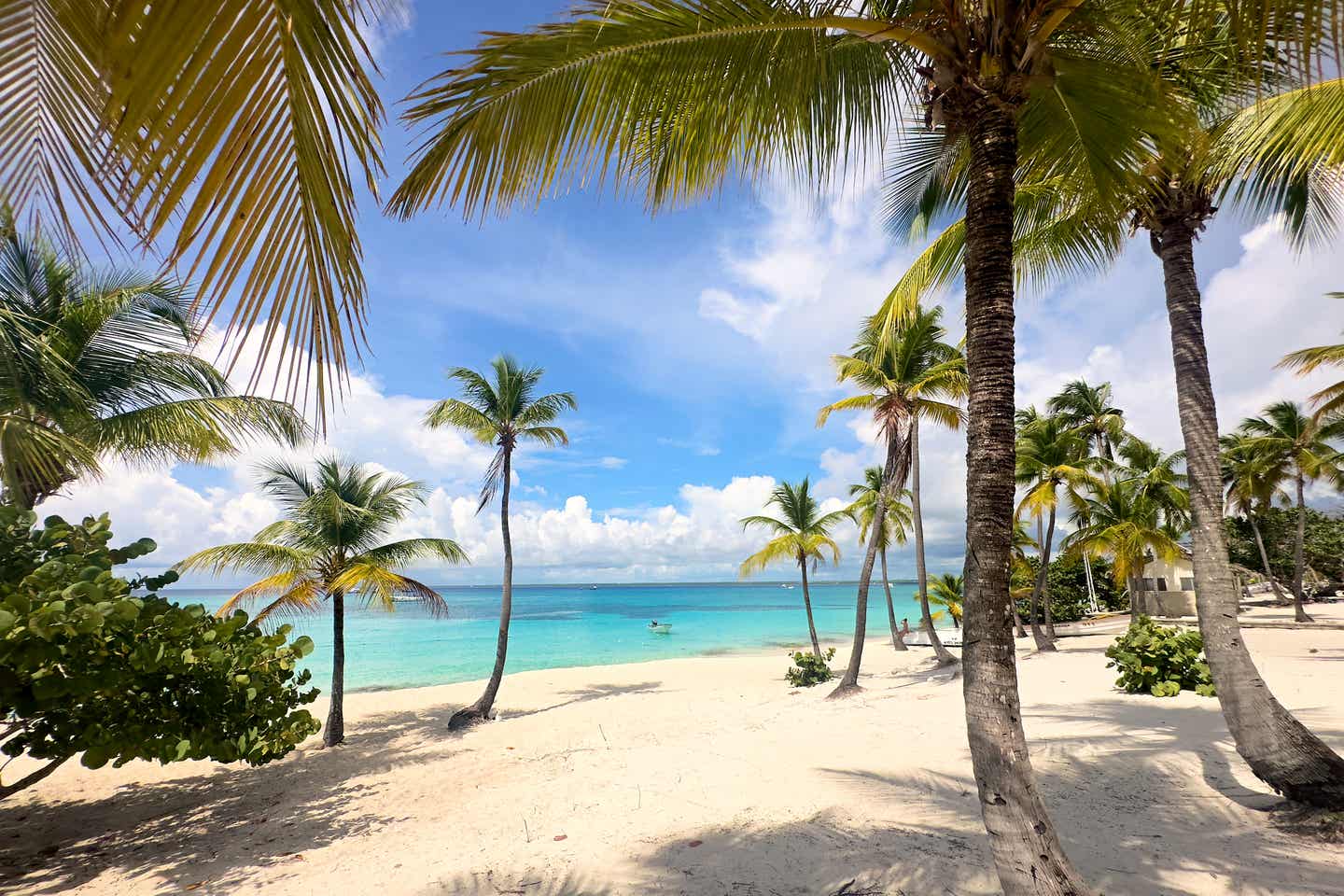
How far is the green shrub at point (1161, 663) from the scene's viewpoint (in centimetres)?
830

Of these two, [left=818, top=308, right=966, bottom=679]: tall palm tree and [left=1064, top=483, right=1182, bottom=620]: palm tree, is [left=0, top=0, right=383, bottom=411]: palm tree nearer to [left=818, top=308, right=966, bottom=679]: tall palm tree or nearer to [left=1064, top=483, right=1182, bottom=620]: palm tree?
[left=818, top=308, right=966, bottom=679]: tall palm tree

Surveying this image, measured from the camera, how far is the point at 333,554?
1252cm

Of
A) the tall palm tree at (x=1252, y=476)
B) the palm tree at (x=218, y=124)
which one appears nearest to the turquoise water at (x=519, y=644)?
the palm tree at (x=218, y=124)

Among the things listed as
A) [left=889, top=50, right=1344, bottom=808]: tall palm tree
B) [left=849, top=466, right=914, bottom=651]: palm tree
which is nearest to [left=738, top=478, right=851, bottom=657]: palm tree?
[left=849, top=466, right=914, bottom=651]: palm tree

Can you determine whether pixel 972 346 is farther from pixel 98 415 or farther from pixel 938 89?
pixel 98 415

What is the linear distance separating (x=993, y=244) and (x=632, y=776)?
21.7 feet

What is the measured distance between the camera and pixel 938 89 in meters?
3.57

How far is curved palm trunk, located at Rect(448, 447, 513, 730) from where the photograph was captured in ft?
45.3

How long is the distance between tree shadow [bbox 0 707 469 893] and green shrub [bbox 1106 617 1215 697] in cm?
1027

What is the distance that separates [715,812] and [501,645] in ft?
34.2

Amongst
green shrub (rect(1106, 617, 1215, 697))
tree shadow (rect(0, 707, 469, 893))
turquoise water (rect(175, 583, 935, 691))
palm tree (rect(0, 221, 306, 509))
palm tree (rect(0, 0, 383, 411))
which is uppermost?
palm tree (rect(0, 221, 306, 509))

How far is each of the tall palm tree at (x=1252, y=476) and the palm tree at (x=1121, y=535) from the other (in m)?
5.24

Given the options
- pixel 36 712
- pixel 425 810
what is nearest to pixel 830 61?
pixel 36 712

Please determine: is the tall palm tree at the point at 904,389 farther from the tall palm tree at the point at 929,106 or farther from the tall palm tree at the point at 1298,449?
the tall palm tree at the point at 1298,449
